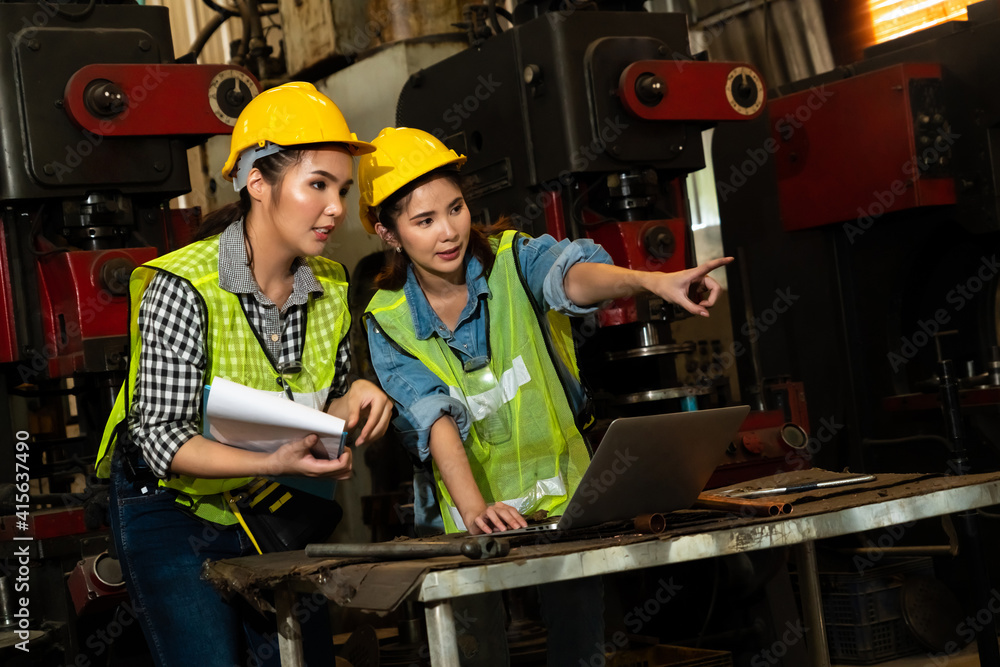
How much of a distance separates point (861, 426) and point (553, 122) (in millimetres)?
1394

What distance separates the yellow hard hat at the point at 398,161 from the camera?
2.00 metres

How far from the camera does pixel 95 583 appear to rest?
7.52ft

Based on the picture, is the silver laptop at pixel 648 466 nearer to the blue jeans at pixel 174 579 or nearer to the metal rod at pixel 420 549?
the metal rod at pixel 420 549

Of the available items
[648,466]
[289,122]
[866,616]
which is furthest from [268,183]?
[866,616]

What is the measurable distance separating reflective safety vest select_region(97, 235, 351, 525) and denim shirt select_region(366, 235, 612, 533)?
0.17 metres

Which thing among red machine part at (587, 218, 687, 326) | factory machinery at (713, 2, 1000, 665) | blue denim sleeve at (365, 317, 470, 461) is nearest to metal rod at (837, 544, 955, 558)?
factory machinery at (713, 2, 1000, 665)

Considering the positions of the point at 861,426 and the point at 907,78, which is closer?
the point at 907,78

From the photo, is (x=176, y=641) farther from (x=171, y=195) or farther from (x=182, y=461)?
(x=171, y=195)

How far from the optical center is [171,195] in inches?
104

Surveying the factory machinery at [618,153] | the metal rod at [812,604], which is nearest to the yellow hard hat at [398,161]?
the factory machinery at [618,153]

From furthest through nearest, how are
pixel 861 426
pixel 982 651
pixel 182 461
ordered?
1. pixel 861 426
2. pixel 982 651
3. pixel 182 461

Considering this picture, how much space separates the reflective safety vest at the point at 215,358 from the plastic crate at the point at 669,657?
3.97 feet

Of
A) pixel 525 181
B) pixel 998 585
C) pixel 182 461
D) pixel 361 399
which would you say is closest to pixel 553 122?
pixel 525 181

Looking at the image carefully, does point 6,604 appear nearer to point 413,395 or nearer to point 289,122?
point 413,395
